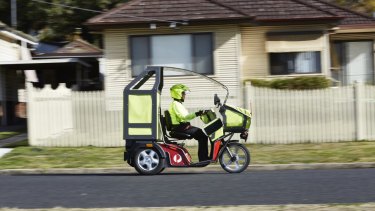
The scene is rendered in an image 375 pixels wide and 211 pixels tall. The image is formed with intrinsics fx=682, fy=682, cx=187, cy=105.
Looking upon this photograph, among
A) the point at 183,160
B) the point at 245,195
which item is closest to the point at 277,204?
the point at 245,195

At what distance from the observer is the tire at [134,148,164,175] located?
13.0 meters

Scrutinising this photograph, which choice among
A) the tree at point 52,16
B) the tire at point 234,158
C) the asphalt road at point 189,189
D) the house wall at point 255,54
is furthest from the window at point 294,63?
the tree at point 52,16

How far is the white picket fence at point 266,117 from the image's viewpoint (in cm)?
1838

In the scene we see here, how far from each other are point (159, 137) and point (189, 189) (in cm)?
251

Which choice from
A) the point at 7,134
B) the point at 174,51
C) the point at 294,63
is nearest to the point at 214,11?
the point at 174,51

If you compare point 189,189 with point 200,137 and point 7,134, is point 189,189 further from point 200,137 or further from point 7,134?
point 7,134

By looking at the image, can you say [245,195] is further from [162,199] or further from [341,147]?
[341,147]

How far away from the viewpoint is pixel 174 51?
870 inches

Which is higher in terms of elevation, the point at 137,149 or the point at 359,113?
the point at 359,113

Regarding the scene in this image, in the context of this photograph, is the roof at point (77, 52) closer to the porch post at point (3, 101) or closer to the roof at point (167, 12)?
the porch post at point (3, 101)

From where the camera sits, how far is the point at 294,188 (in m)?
10.7

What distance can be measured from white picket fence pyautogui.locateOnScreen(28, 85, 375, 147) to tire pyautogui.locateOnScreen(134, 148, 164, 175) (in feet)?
18.9

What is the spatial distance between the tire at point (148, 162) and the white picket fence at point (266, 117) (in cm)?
575

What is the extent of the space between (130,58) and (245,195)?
12.5m
